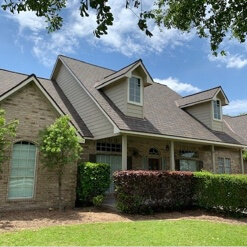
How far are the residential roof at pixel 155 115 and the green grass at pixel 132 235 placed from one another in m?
4.74

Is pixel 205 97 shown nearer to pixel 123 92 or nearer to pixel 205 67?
pixel 205 67

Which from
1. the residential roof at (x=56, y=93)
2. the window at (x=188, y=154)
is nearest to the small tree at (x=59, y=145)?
the residential roof at (x=56, y=93)

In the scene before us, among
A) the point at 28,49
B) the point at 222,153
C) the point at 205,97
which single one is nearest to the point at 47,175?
the point at 28,49

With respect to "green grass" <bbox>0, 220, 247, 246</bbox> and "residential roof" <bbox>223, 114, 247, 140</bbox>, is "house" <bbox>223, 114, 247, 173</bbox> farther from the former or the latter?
"green grass" <bbox>0, 220, 247, 246</bbox>

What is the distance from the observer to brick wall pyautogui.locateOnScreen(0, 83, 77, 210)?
1039cm

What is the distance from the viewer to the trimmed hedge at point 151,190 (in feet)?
34.3

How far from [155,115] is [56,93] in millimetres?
6246

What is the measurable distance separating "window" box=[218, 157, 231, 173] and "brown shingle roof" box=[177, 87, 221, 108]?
15.7 feet

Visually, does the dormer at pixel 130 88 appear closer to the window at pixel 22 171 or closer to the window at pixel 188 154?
the window at pixel 22 171

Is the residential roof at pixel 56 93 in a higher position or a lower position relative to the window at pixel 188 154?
higher

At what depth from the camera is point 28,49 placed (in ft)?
29.7

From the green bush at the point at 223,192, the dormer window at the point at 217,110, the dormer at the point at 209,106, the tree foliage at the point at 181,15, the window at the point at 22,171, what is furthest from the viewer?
the dormer window at the point at 217,110

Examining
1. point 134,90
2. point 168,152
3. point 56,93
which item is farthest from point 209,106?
point 56,93

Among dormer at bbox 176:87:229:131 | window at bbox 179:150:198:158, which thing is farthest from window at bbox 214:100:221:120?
window at bbox 179:150:198:158
